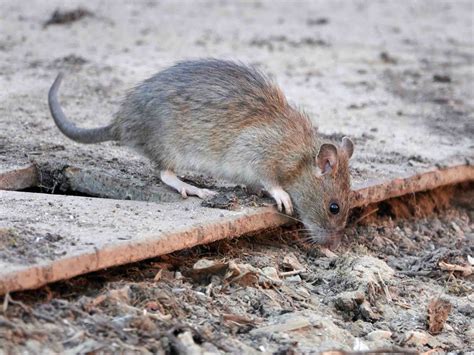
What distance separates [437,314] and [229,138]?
1.67 m

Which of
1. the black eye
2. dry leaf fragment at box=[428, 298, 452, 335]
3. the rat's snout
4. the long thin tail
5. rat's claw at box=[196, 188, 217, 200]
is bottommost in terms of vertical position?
dry leaf fragment at box=[428, 298, 452, 335]

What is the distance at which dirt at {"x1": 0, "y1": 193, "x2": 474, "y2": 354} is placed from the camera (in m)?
3.98

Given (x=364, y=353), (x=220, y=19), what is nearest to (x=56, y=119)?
(x=364, y=353)

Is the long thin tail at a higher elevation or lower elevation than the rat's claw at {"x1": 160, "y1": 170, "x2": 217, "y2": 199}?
higher

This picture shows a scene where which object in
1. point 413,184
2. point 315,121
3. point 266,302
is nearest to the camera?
point 266,302

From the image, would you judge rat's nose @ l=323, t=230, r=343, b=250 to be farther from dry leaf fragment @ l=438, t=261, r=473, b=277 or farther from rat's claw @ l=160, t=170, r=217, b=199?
rat's claw @ l=160, t=170, r=217, b=199

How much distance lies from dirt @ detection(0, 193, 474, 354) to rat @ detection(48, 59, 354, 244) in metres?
0.32

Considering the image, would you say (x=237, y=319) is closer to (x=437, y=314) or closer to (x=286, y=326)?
(x=286, y=326)

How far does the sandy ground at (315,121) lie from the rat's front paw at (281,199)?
25 cm

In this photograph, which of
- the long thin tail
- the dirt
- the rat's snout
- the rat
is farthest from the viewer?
the long thin tail

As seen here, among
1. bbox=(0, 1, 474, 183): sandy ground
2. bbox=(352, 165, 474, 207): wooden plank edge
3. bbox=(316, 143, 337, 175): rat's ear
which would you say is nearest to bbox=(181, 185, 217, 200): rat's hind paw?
bbox=(0, 1, 474, 183): sandy ground

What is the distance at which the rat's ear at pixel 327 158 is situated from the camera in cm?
559

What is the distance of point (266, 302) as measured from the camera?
A: 4.74 meters

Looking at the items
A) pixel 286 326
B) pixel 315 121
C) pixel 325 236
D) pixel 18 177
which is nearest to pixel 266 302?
pixel 286 326
